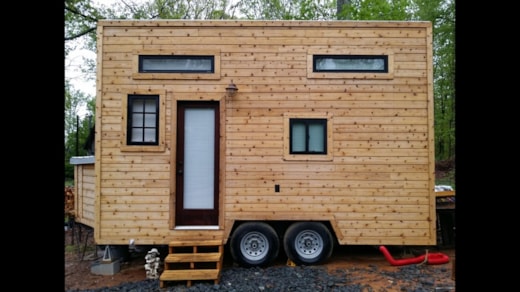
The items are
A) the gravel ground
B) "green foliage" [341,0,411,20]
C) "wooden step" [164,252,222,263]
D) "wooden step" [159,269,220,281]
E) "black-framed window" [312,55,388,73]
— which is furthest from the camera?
"green foliage" [341,0,411,20]

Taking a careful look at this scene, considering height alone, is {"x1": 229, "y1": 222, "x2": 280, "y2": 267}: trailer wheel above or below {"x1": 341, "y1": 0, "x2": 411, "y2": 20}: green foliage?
below

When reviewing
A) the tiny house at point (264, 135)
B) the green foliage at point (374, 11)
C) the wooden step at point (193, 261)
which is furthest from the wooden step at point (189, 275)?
the green foliage at point (374, 11)

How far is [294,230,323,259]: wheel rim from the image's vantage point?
5.68 m

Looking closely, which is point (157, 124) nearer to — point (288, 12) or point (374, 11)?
point (374, 11)

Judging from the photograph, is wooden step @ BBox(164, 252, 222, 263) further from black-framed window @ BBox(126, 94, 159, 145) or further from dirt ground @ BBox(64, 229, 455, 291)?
black-framed window @ BBox(126, 94, 159, 145)

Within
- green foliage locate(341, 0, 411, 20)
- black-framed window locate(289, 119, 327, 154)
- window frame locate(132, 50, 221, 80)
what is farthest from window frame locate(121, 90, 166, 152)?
green foliage locate(341, 0, 411, 20)

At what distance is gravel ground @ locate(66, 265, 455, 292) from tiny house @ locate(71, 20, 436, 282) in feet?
1.11

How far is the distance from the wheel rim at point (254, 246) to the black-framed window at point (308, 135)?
5.24 feet

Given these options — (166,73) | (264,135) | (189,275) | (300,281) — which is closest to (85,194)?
(166,73)

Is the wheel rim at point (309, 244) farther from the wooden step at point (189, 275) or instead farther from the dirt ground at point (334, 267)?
the wooden step at point (189, 275)

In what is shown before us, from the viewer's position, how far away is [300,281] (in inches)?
196

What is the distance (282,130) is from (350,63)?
167 cm
